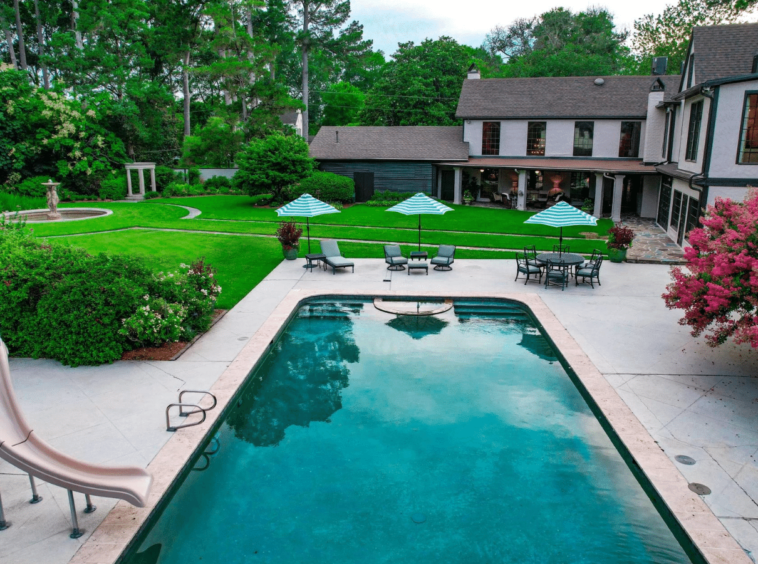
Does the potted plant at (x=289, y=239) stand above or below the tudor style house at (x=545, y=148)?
below

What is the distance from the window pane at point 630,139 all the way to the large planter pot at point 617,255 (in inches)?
627

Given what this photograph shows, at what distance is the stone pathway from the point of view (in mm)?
20141

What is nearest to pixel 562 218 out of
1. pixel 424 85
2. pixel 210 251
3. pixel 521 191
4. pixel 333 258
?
pixel 333 258

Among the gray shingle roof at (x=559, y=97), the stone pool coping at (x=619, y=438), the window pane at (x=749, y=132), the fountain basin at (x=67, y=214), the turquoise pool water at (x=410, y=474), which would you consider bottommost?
the turquoise pool water at (x=410, y=474)

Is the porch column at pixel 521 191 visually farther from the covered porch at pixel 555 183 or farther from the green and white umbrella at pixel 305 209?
the green and white umbrella at pixel 305 209

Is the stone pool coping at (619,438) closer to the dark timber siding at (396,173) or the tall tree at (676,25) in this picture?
the dark timber siding at (396,173)

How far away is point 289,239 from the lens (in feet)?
67.4

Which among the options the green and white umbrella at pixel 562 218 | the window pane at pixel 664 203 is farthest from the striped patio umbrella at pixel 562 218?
the window pane at pixel 664 203

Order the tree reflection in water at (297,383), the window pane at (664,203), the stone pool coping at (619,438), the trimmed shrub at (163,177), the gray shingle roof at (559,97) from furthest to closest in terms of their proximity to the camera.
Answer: the trimmed shrub at (163,177)
the gray shingle roof at (559,97)
the window pane at (664,203)
the tree reflection in water at (297,383)
the stone pool coping at (619,438)

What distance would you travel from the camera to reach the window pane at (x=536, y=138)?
35.1 meters

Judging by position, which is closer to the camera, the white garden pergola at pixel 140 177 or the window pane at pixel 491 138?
the window pane at pixel 491 138

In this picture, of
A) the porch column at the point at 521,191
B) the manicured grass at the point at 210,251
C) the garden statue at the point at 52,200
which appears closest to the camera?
the manicured grass at the point at 210,251

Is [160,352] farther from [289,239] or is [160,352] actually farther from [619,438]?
[289,239]

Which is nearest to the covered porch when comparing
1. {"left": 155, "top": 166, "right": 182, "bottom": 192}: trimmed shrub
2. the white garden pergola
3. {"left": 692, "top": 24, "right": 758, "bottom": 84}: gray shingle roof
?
{"left": 692, "top": 24, "right": 758, "bottom": 84}: gray shingle roof
